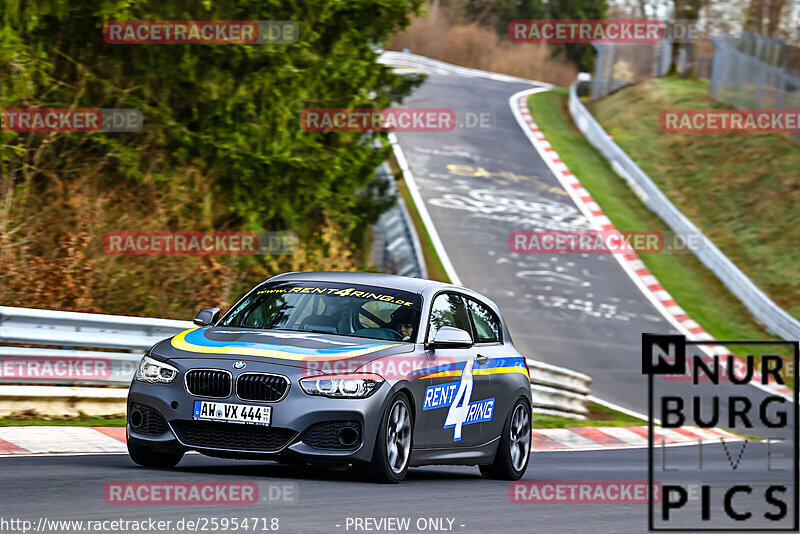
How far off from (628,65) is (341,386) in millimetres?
42634

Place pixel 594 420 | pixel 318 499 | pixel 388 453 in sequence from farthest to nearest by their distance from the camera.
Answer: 1. pixel 594 420
2. pixel 388 453
3. pixel 318 499

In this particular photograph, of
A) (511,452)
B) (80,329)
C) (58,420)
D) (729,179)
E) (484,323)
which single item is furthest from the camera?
(729,179)

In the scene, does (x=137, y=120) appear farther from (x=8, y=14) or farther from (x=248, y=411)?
(x=248, y=411)

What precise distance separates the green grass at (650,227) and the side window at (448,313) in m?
16.5

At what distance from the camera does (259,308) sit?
9695 mm

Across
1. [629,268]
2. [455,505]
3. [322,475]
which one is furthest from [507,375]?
[629,268]

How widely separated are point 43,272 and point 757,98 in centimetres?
2942

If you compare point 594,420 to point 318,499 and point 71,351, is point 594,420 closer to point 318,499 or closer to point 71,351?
point 71,351

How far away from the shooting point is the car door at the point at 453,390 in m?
9.29

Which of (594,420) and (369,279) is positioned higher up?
(369,279)

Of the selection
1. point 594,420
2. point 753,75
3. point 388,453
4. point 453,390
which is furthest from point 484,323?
point 753,75

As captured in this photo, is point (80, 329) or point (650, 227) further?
point (650, 227)

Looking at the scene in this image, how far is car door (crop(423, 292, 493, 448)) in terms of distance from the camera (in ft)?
30.5

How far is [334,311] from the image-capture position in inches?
372
